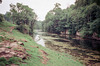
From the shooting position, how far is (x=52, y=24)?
7606cm

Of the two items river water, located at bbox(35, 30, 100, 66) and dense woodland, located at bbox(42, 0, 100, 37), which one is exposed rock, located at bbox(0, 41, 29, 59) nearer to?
river water, located at bbox(35, 30, 100, 66)

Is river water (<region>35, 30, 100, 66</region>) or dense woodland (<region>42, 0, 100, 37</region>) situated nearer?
river water (<region>35, 30, 100, 66</region>)

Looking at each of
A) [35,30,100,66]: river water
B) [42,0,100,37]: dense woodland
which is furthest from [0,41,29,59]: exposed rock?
[42,0,100,37]: dense woodland

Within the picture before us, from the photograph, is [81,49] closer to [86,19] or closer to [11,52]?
[11,52]

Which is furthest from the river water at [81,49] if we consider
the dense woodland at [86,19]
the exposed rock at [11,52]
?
the exposed rock at [11,52]

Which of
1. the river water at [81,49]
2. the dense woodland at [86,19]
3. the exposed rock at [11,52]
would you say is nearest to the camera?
the exposed rock at [11,52]

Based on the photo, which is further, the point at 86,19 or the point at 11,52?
the point at 86,19

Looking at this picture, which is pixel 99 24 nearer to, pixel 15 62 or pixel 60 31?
pixel 15 62

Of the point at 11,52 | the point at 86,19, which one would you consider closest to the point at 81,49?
the point at 11,52

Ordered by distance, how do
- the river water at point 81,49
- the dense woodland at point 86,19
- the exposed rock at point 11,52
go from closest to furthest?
the exposed rock at point 11,52 → the river water at point 81,49 → the dense woodland at point 86,19

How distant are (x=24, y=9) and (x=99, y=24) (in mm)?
34180

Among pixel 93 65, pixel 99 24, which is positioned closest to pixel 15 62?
pixel 93 65

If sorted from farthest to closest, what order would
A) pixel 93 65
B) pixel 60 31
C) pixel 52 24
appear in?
pixel 52 24
pixel 60 31
pixel 93 65

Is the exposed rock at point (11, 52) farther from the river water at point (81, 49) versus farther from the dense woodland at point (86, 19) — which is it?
the dense woodland at point (86, 19)
